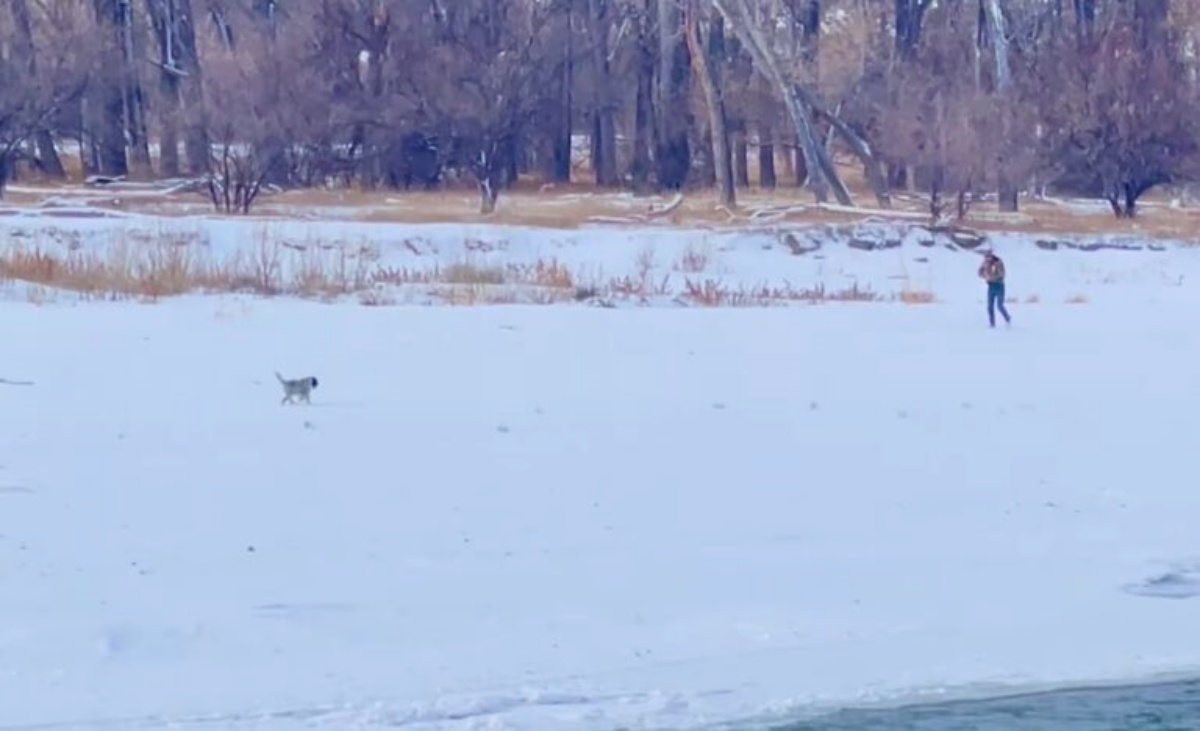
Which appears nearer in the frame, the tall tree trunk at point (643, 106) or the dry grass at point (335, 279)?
the dry grass at point (335, 279)

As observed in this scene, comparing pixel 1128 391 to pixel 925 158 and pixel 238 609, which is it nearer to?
pixel 238 609

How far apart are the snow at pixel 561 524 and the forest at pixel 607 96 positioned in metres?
19.9

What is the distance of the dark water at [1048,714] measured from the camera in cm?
870

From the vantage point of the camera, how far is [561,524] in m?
11.9

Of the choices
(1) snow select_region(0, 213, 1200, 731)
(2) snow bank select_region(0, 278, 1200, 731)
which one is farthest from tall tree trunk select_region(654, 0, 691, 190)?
(2) snow bank select_region(0, 278, 1200, 731)

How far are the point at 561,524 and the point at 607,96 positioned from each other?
143 ft

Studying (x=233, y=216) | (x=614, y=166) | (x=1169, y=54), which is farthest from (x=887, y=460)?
(x=614, y=166)

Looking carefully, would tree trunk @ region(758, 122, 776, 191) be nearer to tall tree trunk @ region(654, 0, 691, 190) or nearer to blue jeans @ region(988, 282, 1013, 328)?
tall tree trunk @ region(654, 0, 691, 190)

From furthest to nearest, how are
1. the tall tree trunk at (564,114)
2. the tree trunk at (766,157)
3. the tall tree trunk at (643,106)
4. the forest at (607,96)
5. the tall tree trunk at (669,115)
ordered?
the tree trunk at (766,157) → the tall tree trunk at (643,106) → the tall tree trunk at (564,114) → the tall tree trunk at (669,115) → the forest at (607,96)

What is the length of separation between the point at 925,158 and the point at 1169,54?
7.16 meters

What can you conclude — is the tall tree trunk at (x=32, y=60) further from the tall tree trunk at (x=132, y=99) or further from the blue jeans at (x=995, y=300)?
the blue jeans at (x=995, y=300)

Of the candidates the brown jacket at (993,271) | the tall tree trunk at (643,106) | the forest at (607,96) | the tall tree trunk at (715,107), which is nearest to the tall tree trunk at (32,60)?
the forest at (607,96)

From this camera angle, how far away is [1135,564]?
452 inches

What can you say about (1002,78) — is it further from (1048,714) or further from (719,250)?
(1048,714)
